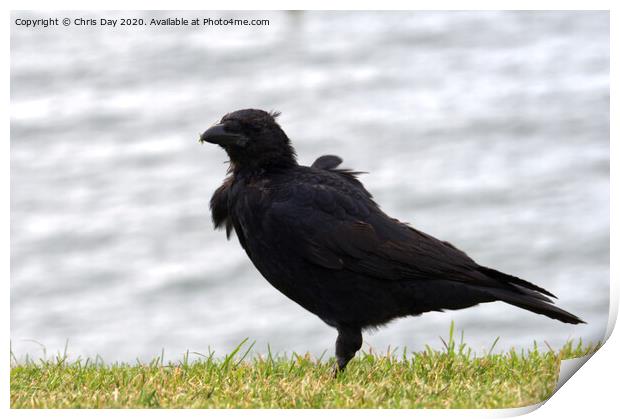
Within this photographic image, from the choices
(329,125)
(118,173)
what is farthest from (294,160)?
(118,173)

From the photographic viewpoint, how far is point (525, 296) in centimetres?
761

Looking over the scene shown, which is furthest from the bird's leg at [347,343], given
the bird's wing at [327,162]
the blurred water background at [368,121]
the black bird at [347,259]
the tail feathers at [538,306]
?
the bird's wing at [327,162]

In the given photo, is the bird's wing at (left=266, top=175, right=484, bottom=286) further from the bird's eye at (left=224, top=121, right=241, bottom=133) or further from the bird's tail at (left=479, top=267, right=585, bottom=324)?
the bird's eye at (left=224, top=121, right=241, bottom=133)

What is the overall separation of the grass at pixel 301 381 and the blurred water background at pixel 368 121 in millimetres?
167

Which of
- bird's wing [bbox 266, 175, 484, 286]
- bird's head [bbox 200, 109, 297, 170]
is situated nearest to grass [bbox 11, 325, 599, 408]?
bird's wing [bbox 266, 175, 484, 286]

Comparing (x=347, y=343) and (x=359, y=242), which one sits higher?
(x=359, y=242)

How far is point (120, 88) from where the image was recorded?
761 centimetres

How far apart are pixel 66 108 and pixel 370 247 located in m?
1.72

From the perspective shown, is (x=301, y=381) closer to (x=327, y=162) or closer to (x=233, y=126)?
(x=327, y=162)

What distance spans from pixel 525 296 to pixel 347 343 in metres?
0.97

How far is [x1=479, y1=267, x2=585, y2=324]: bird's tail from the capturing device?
754 centimetres

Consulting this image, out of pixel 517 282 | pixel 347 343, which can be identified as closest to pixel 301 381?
pixel 347 343

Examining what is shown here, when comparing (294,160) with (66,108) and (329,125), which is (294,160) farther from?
(66,108)

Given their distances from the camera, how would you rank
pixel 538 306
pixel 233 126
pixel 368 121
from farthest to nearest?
pixel 233 126
pixel 368 121
pixel 538 306
